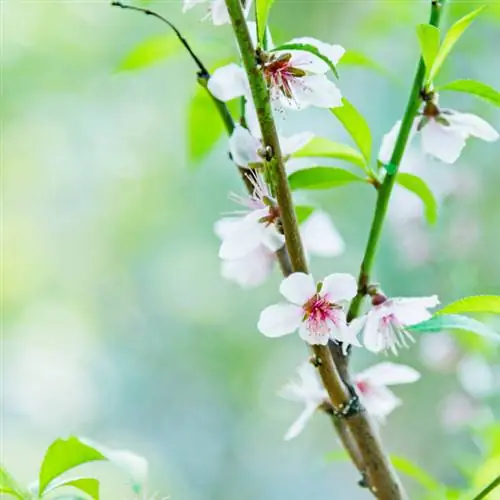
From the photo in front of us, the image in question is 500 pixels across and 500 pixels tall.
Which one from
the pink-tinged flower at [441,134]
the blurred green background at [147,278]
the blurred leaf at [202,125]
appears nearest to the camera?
the pink-tinged flower at [441,134]

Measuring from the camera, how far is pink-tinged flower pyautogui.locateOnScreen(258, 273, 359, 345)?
0.41 metres

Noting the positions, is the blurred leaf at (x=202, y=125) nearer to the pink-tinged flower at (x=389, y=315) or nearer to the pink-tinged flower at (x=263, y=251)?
the pink-tinged flower at (x=263, y=251)

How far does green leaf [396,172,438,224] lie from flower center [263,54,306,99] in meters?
0.12

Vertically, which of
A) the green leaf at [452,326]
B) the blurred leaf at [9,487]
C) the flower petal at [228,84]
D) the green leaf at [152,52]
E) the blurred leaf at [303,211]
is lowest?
the green leaf at [452,326]

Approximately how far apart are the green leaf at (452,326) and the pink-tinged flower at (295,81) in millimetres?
118

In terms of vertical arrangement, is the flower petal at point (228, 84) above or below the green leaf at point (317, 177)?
above

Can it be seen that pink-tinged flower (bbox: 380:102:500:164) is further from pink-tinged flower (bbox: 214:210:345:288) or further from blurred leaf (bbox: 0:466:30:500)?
blurred leaf (bbox: 0:466:30:500)

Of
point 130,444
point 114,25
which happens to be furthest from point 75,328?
point 114,25

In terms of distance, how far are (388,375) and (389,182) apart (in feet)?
0.45

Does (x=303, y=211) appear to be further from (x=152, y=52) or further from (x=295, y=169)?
(x=152, y=52)

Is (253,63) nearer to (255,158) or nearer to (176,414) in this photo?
(255,158)

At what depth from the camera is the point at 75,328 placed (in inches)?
79.7

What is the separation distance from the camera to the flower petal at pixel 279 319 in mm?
421

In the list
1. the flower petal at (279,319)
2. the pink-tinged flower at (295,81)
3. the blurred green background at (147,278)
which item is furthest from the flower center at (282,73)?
the blurred green background at (147,278)
